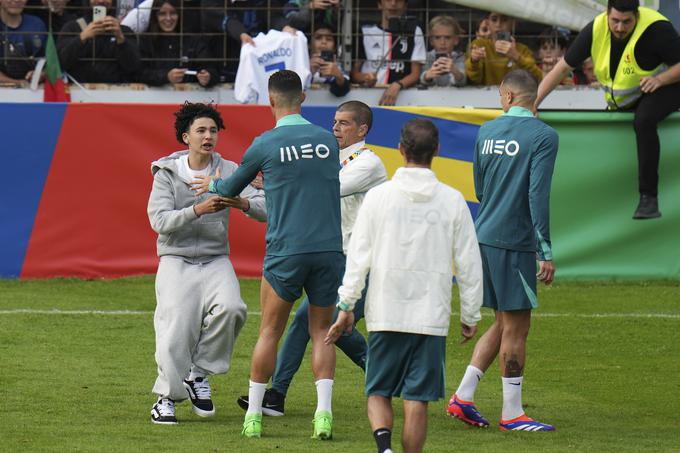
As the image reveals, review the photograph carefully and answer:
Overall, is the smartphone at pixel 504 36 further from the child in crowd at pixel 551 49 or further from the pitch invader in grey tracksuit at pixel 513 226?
the pitch invader in grey tracksuit at pixel 513 226

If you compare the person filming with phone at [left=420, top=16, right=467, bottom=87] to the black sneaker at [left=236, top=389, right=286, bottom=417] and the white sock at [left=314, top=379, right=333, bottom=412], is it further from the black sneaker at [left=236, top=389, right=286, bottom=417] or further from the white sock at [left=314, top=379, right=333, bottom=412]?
the white sock at [left=314, top=379, right=333, bottom=412]

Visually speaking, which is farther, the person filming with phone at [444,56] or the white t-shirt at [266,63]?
the person filming with phone at [444,56]

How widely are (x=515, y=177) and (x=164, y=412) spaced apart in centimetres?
247

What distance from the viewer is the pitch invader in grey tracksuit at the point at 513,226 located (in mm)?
7664

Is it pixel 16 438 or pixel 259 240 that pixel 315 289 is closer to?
pixel 16 438

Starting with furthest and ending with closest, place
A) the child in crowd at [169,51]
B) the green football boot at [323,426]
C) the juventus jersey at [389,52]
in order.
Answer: the juventus jersey at [389,52], the child in crowd at [169,51], the green football boot at [323,426]

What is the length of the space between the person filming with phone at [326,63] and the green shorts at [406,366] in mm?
8174

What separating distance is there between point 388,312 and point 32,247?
752 centimetres

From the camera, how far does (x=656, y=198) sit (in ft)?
42.2

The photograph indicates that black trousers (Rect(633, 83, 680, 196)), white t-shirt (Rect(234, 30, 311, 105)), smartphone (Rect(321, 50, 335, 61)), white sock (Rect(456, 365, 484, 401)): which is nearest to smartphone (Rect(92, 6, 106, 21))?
white t-shirt (Rect(234, 30, 311, 105))

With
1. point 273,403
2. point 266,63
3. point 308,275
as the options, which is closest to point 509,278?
point 308,275

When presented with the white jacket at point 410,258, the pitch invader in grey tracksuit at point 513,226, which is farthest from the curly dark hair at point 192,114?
the white jacket at point 410,258

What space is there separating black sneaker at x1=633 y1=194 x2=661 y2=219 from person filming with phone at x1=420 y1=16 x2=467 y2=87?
9.25ft

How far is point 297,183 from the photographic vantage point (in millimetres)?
7219
